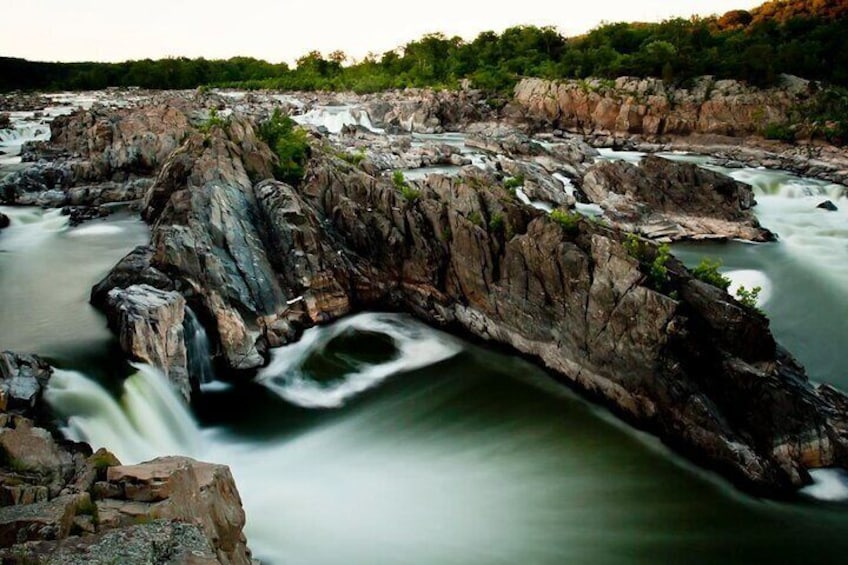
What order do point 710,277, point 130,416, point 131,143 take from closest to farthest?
point 130,416, point 710,277, point 131,143

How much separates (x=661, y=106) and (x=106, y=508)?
4986cm

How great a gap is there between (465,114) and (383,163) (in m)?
23.8

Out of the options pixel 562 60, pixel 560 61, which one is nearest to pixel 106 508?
pixel 562 60

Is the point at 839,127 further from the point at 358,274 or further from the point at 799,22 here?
the point at 358,274

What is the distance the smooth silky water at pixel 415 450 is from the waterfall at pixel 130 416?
38 mm

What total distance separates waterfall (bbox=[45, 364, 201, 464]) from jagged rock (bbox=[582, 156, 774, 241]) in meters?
20.5

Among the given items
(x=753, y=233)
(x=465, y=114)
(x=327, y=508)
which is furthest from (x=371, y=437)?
(x=465, y=114)

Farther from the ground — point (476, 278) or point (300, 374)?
point (476, 278)

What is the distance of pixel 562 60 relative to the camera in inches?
2470

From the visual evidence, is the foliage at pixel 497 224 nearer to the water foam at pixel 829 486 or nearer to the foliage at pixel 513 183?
the foliage at pixel 513 183

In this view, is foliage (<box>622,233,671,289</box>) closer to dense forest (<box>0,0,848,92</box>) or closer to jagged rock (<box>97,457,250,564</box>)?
jagged rock (<box>97,457,250,564</box>)

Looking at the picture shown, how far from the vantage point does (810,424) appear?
451 inches

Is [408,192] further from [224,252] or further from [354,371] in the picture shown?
[354,371]

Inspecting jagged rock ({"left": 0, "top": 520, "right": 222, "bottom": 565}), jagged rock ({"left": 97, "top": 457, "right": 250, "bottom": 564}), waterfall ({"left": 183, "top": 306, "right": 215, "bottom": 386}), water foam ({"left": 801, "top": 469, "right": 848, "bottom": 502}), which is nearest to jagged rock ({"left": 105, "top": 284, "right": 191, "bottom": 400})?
waterfall ({"left": 183, "top": 306, "right": 215, "bottom": 386})
